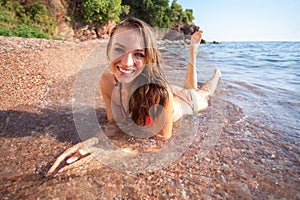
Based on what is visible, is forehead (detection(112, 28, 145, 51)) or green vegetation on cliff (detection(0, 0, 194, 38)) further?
green vegetation on cliff (detection(0, 0, 194, 38))

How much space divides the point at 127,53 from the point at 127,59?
0.05 metres

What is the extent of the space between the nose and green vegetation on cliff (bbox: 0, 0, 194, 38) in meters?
7.42

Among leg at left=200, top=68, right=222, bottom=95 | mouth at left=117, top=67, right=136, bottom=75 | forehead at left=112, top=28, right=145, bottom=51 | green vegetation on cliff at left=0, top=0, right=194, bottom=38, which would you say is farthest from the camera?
green vegetation on cliff at left=0, top=0, right=194, bottom=38

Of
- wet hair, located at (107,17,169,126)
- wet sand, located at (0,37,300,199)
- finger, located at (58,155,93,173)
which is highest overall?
wet hair, located at (107,17,169,126)

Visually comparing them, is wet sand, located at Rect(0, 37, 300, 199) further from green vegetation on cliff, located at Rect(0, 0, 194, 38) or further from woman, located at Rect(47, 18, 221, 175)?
green vegetation on cliff, located at Rect(0, 0, 194, 38)

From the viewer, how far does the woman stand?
1403mm

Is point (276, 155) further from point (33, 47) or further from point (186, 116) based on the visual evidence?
point (33, 47)

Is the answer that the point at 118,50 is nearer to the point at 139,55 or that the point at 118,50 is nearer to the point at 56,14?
the point at 139,55

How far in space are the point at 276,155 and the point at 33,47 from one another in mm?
4520

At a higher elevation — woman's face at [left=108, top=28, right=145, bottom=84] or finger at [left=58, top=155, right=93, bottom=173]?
woman's face at [left=108, top=28, right=145, bottom=84]

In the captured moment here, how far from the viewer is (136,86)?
170cm

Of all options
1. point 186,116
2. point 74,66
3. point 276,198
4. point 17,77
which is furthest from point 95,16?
point 276,198

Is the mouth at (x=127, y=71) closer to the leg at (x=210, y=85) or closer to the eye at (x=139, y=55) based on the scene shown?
the eye at (x=139, y=55)

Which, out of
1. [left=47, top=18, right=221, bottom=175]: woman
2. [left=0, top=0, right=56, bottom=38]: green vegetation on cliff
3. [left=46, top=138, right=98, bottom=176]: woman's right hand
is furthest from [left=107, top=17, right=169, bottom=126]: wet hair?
[left=0, top=0, right=56, bottom=38]: green vegetation on cliff
